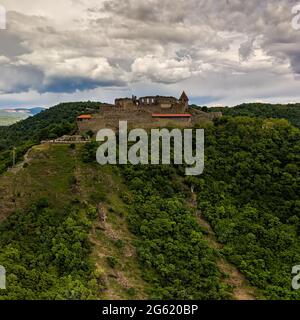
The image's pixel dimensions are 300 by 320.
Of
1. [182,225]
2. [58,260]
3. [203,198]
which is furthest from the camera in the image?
[203,198]

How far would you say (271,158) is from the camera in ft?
232

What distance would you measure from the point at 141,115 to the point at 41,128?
1464 inches

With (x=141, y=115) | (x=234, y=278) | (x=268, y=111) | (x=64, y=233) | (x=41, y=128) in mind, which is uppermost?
(x=268, y=111)

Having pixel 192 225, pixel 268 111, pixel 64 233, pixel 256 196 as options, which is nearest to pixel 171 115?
pixel 256 196

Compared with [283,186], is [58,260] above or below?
below

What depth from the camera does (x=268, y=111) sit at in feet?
378

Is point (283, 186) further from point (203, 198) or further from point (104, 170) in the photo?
point (104, 170)

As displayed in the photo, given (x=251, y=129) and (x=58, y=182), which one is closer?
(x=58, y=182)

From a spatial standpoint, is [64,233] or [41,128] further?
[41,128]

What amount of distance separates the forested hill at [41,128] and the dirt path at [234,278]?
86.2 ft

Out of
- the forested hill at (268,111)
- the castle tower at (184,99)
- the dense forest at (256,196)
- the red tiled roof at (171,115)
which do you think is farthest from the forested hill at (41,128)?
the forested hill at (268,111)

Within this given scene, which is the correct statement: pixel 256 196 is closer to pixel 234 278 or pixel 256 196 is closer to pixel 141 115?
pixel 234 278

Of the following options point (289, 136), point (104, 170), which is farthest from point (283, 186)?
point (104, 170)

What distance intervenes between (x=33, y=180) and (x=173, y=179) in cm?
1718
